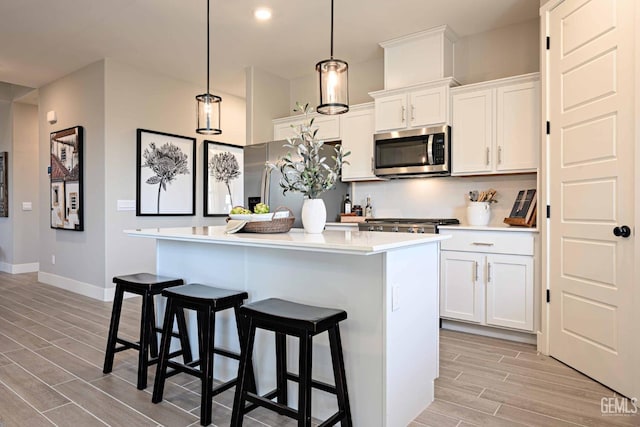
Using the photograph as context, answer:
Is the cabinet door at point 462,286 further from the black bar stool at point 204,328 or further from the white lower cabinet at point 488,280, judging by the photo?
the black bar stool at point 204,328

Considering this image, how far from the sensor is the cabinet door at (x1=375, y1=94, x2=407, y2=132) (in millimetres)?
4121

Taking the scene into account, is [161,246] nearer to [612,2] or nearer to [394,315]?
[394,315]

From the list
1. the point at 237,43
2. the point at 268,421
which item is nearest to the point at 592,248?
the point at 268,421

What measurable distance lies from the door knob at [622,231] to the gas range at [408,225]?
1446 mm

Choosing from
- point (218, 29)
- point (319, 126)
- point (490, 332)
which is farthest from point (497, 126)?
point (218, 29)

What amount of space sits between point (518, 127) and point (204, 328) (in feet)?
9.96

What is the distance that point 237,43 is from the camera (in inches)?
170

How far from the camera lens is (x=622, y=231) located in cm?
240

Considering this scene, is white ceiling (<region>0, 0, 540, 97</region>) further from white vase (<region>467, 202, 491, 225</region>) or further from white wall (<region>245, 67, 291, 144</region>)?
white vase (<region>467, 202, 491, 225</region>)

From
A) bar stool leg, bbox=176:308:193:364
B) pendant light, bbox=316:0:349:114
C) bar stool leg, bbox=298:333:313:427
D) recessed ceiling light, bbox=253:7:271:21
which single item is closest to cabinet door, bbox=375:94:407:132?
recessed ceiling light, bbox=253:7:271:21

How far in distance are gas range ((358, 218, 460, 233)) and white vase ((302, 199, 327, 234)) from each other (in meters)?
1.59

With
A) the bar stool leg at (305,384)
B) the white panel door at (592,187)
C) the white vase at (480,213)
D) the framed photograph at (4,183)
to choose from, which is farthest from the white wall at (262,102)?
the framed photograph at (4,183)

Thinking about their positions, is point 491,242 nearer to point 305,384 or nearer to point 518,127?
point 518,127

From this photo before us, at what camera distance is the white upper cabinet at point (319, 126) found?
4.73 m
